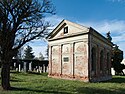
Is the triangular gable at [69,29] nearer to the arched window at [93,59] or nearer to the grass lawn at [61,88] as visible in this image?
the arched window at [93,59]

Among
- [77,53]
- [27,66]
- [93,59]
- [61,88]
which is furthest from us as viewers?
[27,66]

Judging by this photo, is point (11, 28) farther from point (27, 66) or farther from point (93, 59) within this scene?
point (27, 66)

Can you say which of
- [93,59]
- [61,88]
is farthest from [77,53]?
[61,88]

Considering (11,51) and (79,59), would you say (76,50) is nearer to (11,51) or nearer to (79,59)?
(79,59)

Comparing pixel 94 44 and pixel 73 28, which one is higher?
pixel 73 28

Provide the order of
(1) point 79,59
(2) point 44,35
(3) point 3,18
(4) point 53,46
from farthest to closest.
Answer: (4) point 53,46
(1) point 79,59
(2) point 44,35
(3) point 3,18

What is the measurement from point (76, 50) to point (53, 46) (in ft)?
17.2

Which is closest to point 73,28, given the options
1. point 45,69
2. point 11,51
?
point 11,51

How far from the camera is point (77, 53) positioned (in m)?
26.2

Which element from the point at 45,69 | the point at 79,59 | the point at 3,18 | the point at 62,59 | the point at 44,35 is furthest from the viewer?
the point at 45,69

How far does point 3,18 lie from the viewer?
52.3ft

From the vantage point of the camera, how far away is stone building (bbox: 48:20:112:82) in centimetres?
2495

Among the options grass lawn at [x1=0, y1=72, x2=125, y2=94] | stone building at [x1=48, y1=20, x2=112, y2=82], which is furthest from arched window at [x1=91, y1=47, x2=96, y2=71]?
grass lawn at [x1=0, y1=72, x2=125, y2=94]

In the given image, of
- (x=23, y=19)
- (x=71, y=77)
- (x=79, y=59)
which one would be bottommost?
(x=71, y=77)
